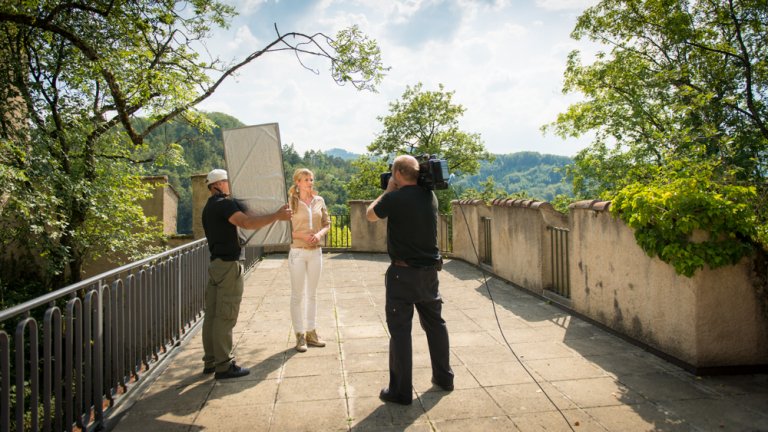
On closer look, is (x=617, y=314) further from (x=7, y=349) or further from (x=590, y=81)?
(x=590, y=81)

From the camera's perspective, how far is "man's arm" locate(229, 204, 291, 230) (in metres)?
3.88

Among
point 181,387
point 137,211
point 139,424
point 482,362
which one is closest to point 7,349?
point 139,424

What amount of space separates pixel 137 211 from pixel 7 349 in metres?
10.1

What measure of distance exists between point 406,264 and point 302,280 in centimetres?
173

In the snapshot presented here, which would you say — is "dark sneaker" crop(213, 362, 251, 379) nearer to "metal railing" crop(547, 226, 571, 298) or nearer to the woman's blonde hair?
the woman's blonde hair

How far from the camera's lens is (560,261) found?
706cm

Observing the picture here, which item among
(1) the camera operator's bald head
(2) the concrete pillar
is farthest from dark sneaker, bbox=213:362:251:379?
(2) the concrete pillar

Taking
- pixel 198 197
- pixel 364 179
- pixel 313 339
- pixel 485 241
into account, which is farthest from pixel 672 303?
pixel 364 179

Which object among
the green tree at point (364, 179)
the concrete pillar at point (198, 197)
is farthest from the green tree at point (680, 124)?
the green tree at point (364, 179)

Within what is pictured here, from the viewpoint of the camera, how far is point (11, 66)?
8.59 metres

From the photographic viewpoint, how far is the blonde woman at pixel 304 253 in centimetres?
480

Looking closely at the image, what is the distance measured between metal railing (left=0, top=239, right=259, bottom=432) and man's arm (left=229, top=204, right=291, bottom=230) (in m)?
0.86

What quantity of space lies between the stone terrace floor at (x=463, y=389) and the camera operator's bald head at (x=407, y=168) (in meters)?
1.71

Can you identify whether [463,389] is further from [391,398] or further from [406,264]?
[406,264]
